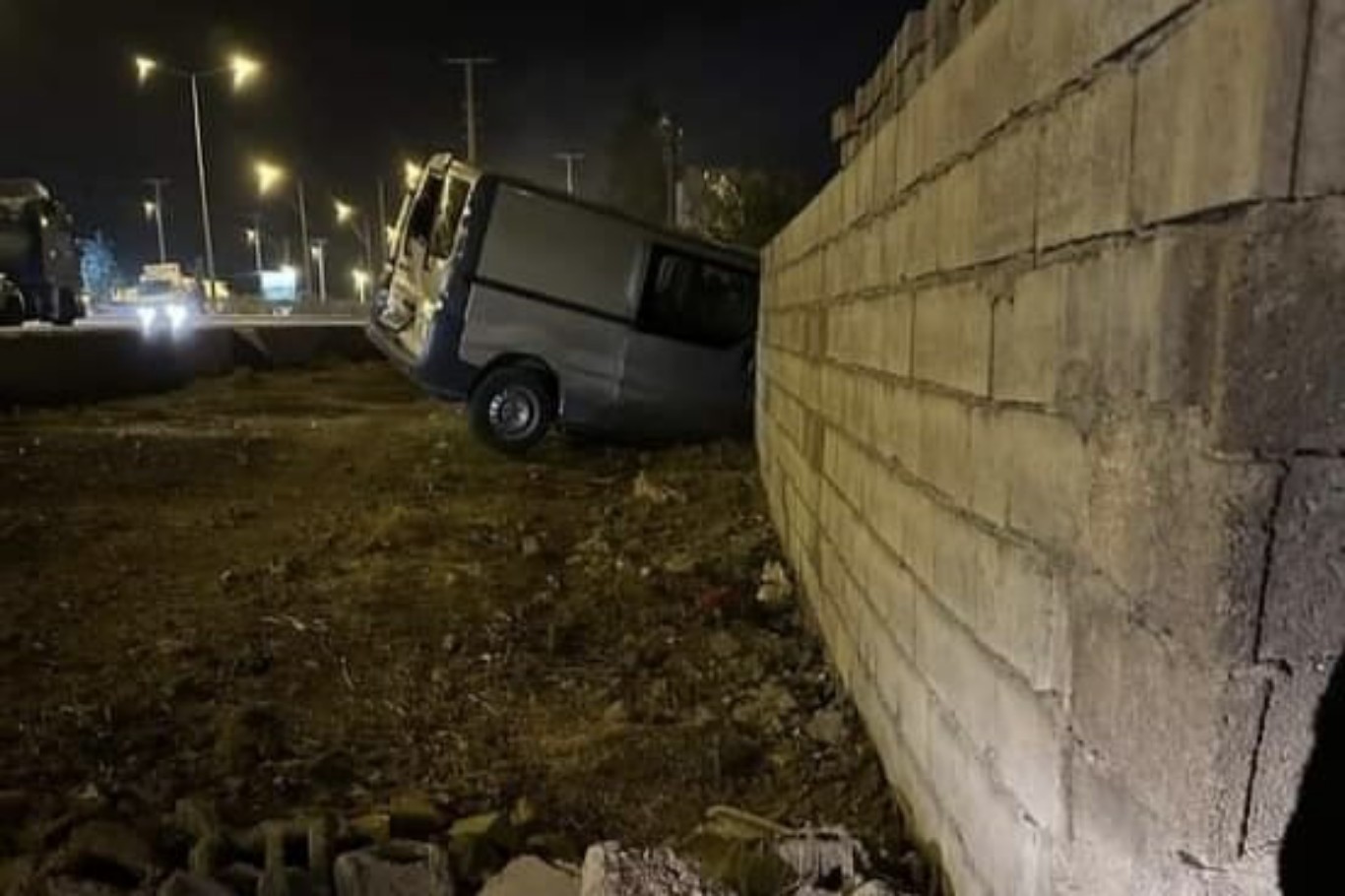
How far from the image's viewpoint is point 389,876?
2557 mm

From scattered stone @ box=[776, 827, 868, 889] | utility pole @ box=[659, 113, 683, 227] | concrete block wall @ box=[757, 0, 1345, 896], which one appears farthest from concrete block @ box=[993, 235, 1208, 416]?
utility pole @ box=[659, 113, 683, 227]

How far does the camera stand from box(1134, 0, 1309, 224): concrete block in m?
1.16

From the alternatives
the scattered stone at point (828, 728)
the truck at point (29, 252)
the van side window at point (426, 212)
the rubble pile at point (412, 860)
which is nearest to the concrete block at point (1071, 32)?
the rubble pile at point (412, 860)

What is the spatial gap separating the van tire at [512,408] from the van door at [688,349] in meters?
0.80

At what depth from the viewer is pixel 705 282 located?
10273 millimetres

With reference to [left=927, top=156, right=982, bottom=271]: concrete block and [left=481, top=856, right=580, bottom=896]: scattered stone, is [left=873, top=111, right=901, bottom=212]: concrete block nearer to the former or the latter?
[left=927, top=156, right=982, bottom=271]: concrete block

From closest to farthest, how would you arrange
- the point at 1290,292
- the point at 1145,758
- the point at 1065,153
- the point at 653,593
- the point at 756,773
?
the point at 1290,292, the point at 1145,758, the point at 1065,153, the point at 756,773, the point at 653,593

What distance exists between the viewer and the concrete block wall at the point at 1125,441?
1.21m

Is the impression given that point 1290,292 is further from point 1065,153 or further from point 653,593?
point 653,593

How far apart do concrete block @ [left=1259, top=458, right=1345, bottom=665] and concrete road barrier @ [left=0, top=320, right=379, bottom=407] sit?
1472cm

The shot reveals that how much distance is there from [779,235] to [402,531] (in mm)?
3305

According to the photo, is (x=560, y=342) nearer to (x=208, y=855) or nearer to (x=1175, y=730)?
(x=208, y=855)

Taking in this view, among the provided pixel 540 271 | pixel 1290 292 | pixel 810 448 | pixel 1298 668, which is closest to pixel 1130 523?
pixel 1298 668

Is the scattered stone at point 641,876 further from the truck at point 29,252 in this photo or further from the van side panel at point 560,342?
the truck at point 29,252
